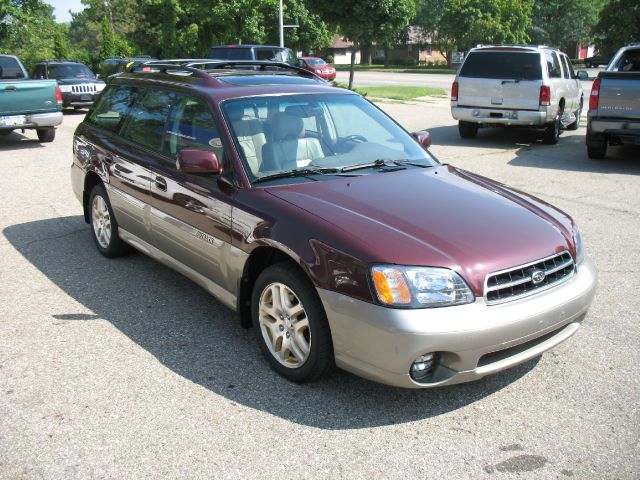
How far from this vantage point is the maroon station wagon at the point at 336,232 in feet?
10.9

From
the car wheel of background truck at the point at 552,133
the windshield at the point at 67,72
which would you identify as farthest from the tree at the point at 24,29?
the car wheel of background truck at the point at 552,133

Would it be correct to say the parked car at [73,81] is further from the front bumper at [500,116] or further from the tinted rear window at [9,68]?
the front bumper at [500,116]

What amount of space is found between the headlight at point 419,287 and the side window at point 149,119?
246 cm

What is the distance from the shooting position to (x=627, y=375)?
13.1 feet

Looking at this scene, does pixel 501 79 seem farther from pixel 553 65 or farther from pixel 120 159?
pixel 120 159

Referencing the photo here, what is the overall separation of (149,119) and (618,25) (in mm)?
35531

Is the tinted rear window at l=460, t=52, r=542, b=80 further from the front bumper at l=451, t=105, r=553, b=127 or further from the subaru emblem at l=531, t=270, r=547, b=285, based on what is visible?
the subaru emblem at l=531, t=270, r=547, b=285

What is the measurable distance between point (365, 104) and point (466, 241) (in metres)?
2.11

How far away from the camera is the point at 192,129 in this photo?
15.6ft

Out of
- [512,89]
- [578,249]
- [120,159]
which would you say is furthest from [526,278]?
[512,89]

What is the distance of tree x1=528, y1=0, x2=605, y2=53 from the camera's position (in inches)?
2477

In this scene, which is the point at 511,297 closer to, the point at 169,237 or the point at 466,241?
the point at 466,241

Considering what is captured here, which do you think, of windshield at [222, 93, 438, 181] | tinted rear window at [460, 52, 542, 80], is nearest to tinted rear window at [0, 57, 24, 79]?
tinted rear window at [460, 52, 542, 80]

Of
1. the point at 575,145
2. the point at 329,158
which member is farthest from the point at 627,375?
the point at 575,145
